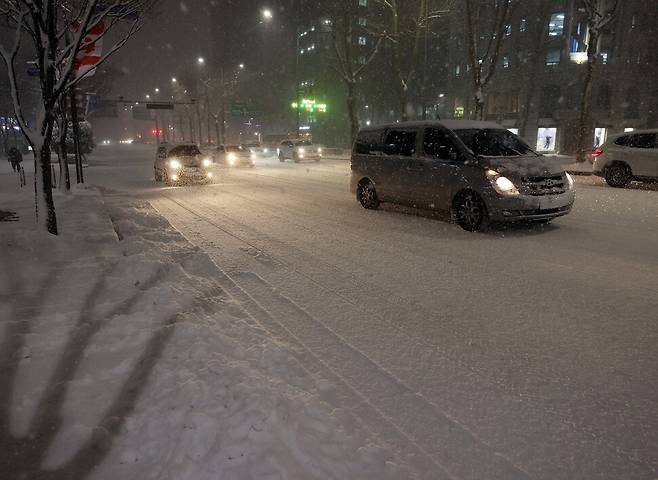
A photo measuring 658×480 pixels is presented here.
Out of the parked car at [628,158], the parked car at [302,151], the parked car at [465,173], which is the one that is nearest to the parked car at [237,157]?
the parked car at [302,151]

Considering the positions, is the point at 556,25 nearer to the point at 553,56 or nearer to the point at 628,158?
the point at 553,56

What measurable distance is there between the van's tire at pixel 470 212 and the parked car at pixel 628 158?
28.9 ft

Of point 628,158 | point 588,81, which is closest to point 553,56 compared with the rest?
point 588,81

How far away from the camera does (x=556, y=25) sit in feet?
144

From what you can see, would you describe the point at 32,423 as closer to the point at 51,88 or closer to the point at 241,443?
the point at 241,443

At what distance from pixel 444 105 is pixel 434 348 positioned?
6465 centimetres

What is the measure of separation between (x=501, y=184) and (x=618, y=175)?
931 cm

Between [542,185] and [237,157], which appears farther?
[237,157]

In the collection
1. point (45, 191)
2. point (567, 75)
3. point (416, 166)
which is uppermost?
point (567, 75)

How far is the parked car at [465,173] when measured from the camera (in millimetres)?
8094

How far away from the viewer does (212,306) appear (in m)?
5.00

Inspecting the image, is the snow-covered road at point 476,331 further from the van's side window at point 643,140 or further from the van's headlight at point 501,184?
the van's side window at point 643,140

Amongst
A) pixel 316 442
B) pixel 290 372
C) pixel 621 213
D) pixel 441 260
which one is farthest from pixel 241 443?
pixel 621 213

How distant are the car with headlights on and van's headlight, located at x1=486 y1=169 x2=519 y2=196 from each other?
12754mm
